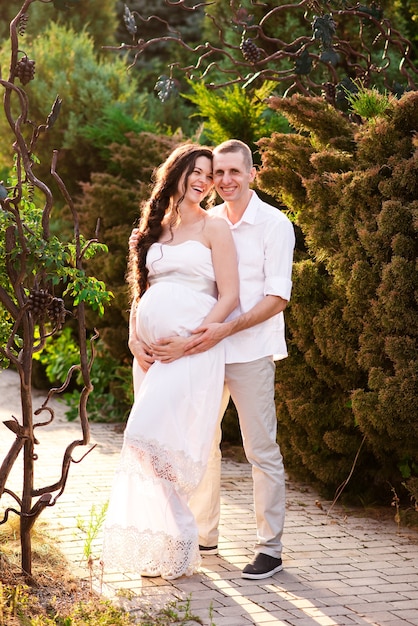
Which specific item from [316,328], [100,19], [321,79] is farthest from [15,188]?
[100,19]

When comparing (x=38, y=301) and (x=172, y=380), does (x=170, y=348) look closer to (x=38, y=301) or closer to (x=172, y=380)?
(x=172, y=380)

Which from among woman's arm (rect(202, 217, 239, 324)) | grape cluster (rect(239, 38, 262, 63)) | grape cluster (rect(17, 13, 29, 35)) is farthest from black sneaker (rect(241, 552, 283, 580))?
grape cluster (rect(239, 38, 262, 63))

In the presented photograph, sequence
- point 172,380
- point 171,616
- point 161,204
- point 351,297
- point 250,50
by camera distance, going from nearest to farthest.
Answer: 1. point 171,616
2. point 172,380
3. point 161,204
4. point 351,297
5. point 250,50

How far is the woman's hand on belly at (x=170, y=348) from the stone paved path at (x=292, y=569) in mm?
A: 878

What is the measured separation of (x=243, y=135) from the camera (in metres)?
7.49

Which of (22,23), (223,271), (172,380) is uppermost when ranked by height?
(22,23)

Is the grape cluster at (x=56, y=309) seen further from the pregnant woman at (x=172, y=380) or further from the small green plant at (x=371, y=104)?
the small green plant at (x=371, y=104)

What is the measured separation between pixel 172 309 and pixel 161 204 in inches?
22.5

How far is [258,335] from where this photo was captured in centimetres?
449

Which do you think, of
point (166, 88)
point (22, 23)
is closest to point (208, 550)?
point (22, 23)

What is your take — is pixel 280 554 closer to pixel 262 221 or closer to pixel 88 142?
pixel 262 221

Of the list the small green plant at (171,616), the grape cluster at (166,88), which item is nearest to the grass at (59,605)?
the small green plant at (171,616)

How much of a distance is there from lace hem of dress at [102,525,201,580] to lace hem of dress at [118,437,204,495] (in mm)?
252

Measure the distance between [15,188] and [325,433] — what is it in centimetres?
252
